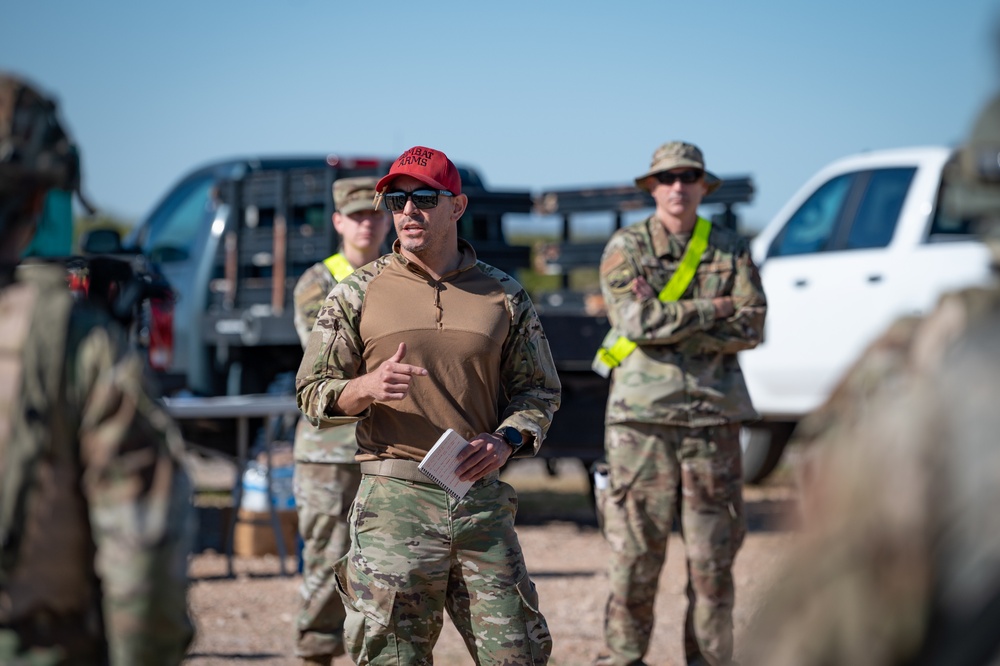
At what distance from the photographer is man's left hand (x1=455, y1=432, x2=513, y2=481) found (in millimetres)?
3814

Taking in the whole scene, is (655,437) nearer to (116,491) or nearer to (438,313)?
(438,313)

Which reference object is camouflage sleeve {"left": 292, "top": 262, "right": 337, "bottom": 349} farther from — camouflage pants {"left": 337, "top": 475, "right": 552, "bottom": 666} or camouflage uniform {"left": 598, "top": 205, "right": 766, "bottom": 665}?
camouflage pants {"left": 337, "top": 475, "right": 552, "bottom": 666}

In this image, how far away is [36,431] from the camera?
7.36ft

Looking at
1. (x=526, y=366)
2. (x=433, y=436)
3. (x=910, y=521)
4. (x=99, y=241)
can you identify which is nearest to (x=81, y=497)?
(x=910, y=521)

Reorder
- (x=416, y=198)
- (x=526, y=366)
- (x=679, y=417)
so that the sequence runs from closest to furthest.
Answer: (x=416, y=198), (x=526, y=366), (x=679, y=417)

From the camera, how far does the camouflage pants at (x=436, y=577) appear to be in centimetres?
382

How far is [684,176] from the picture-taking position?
5781mm

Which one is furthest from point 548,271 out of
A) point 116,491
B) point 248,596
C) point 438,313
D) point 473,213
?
point 116,491

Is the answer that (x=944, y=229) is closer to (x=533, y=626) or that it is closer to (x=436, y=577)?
(x=533, y=626)

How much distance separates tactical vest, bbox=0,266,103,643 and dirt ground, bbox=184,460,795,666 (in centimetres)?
351

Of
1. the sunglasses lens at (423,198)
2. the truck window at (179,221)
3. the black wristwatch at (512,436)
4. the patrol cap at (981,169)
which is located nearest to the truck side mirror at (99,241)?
the sunglasses lens at (423,198)

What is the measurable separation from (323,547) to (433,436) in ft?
6.00

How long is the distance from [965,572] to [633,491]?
4.00 meters

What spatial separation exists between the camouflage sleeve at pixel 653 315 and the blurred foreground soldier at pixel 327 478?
3.73 ft
